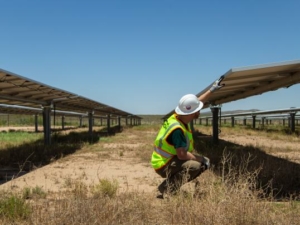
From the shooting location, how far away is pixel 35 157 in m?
11.0

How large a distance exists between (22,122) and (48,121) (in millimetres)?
41934

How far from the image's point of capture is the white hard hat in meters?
5.08

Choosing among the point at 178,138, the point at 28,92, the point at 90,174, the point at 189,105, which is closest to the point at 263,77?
the point at 189,105

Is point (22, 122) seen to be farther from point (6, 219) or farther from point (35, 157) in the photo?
point (6, 219)

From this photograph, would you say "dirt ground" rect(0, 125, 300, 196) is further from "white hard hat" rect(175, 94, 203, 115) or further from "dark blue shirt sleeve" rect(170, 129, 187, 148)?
"white hard hat" rect(175, 94, 203, 115)

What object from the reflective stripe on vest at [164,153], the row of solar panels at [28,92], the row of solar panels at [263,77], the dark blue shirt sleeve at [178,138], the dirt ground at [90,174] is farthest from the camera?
the row of solar panels at [28,92]

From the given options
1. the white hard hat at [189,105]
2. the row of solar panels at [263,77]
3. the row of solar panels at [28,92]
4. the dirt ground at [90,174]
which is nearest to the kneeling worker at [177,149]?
the white hard hat at [189,105]

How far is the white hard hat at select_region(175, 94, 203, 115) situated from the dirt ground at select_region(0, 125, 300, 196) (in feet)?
4.92

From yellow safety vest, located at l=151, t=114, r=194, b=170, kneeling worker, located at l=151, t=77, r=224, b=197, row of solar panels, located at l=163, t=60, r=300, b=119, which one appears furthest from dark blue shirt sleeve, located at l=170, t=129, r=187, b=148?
row of solar panels, located at l=163, t=60, r=300, b=119

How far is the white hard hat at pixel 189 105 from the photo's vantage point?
508 centimetres

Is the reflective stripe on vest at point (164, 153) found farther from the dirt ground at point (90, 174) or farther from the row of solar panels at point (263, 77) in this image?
the row of solar panels at point (263, 77)

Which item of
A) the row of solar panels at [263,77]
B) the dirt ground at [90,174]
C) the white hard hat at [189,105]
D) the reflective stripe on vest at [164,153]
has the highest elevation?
the row of solar panels at [263,77]

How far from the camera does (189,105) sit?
200 inches

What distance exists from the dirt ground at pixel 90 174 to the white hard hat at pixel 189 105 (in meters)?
1.50
